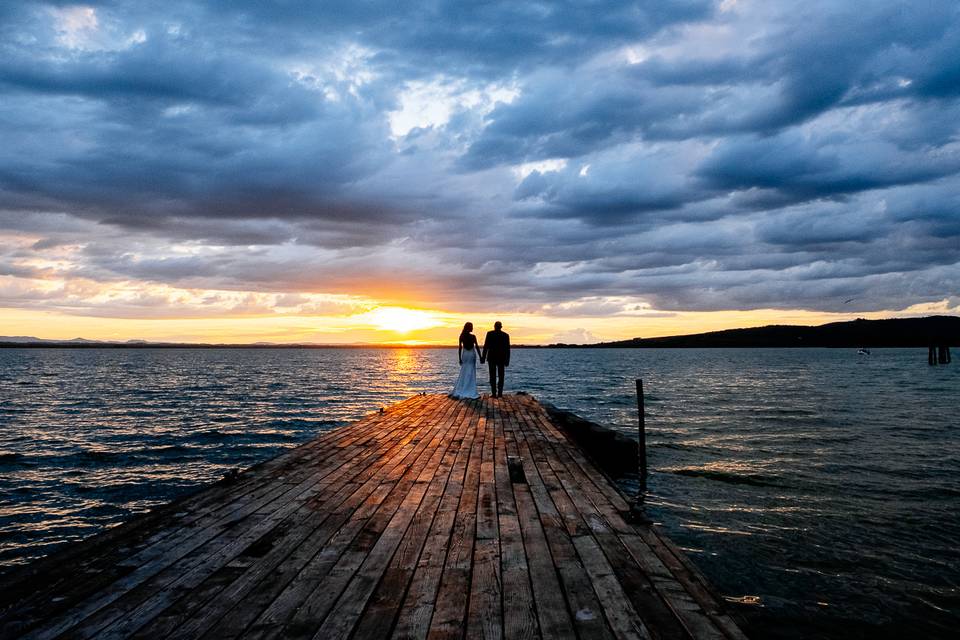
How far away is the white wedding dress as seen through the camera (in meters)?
16.9

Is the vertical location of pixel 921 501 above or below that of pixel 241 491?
below

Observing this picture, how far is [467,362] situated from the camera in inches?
669

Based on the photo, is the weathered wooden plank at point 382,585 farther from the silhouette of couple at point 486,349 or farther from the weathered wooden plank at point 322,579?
the silhouette of couple at point 486,349

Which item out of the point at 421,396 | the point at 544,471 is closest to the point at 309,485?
the point at 544,471

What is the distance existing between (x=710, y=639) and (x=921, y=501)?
10066mm

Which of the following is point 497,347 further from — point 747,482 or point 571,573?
point 571,573

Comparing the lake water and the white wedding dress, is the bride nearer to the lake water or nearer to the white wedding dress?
the white wedding dress

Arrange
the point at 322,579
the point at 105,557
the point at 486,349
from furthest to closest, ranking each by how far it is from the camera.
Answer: the point at 486,349, the point at 105,557, the point at 322,579

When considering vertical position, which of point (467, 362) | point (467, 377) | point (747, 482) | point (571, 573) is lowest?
point (747, 482)

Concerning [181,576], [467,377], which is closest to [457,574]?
[181,576]

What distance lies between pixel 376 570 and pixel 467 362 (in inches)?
511

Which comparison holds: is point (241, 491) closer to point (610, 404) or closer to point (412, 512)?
point (412, 512)

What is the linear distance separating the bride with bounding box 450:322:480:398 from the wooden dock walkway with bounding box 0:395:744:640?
957cm

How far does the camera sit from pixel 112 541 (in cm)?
466
